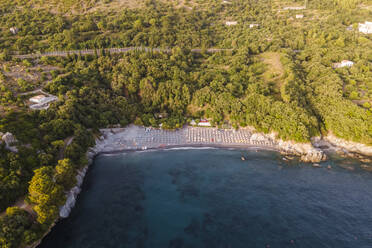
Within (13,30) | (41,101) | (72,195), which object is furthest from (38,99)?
(13,30)

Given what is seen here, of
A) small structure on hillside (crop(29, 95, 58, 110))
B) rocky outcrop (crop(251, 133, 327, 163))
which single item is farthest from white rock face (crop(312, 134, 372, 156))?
small structure on hillside (crop(29, 95, 58, 110))

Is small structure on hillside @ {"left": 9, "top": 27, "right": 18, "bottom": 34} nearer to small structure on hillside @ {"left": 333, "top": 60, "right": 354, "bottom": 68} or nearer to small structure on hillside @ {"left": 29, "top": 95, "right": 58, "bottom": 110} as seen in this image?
small structure on hillside @ {"left": 29, "top": 95, "right": 58, "bottom": 110}

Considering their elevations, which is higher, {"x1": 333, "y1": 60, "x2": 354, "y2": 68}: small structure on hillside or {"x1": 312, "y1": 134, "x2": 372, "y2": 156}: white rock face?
{"x1": 333, "y1": 60, "x2": 354, "y2": 68}: small structure on hillside

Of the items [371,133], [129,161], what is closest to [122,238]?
[129,161]

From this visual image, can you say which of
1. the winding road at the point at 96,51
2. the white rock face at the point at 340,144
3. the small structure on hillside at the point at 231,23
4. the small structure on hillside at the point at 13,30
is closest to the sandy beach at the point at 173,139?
the white rock face at the point at 340,144

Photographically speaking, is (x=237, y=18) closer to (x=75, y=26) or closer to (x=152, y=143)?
(x=75, y=26)
